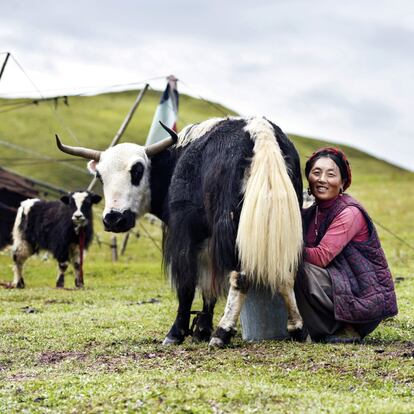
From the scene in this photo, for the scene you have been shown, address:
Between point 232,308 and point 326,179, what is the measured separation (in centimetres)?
151

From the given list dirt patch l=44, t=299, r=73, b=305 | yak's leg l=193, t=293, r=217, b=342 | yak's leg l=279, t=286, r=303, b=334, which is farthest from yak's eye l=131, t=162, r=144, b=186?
dirt patch l=44, t=299, r=73, b=305

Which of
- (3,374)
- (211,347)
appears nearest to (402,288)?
(211,347)

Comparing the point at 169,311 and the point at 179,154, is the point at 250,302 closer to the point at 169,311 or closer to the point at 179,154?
the point at 179,154

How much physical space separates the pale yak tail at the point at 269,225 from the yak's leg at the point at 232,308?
113 millimetres

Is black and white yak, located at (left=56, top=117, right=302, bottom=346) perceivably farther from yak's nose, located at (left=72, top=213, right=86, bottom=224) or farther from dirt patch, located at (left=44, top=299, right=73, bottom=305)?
yak's nose, located at (left=72, top=213, right=86, bottom=224)

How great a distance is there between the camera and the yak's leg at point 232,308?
23.4 ft

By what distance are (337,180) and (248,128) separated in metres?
0.97

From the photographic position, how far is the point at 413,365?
612cm

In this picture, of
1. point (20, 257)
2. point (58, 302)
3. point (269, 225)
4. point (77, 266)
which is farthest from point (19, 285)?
point (269, 225)

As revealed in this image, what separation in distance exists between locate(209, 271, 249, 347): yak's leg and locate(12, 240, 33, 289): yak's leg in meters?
10.5

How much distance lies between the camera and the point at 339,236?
751 cm

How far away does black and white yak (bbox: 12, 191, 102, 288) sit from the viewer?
16.9m

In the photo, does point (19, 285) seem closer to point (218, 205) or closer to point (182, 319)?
point (182, 319)

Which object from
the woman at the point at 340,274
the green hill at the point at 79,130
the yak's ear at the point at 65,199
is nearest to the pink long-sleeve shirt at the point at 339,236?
the woman at the point at 340,274
